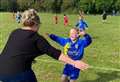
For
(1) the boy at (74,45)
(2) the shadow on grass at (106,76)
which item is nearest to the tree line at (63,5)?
(2) the shadow on grass at (106,76)

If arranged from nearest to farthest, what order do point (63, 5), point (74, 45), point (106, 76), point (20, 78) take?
point (20, 78)
point (74, 45)
point (106, 76)
point (63, 5)

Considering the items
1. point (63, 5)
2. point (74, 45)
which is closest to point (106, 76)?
point (74, 45)

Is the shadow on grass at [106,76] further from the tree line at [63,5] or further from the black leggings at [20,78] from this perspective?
the tree line at [63,5]

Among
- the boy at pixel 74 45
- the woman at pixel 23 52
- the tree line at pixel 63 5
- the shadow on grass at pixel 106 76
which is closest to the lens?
the woman at pixel 23 52

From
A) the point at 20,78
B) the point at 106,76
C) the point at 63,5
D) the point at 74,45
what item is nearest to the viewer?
the point at 20,78

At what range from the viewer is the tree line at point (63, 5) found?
314ft

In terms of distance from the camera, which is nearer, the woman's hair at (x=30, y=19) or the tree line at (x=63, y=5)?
the woman's hair at (x=30, y=19)

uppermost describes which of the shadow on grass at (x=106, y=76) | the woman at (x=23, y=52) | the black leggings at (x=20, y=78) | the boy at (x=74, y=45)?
the woman at (x=23, y=52)

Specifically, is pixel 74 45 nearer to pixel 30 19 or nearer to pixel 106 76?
pixel 106 76

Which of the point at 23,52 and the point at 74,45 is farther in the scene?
the point at 74,45

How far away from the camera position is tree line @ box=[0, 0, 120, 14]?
95750mm

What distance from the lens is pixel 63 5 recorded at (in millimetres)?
100875

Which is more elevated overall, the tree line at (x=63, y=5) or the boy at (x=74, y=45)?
the boy at (x=74, y=45)

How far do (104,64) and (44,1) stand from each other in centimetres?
8774
